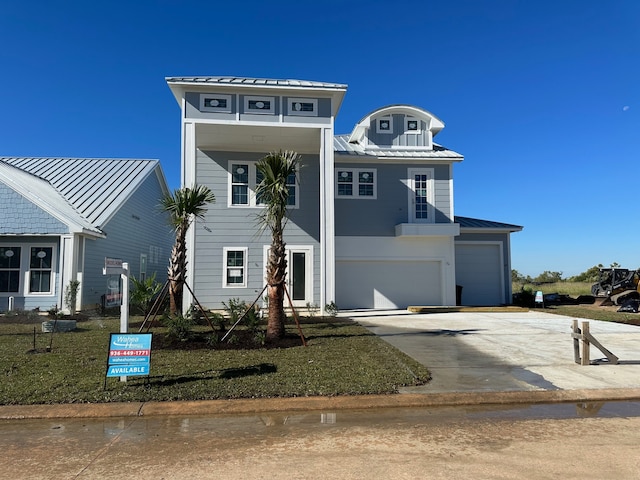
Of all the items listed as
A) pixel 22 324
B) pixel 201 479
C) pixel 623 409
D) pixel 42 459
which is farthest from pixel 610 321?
pixel 22 324

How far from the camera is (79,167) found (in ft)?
72.0

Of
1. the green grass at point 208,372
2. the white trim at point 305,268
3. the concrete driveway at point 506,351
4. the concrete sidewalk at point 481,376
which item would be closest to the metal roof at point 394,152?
the white trim at point 305,268

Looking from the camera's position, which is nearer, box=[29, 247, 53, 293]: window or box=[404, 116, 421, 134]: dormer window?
box=[29, 247, 53, 293]: window

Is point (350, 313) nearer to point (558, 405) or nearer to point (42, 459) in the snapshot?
point (558, 405)

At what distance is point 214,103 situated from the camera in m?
14.7

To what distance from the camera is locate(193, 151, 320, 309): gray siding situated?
1594 centimetres

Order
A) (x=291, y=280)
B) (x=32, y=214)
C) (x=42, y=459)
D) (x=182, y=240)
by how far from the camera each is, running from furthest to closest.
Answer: (x=291, y=280) → (x=32, y=214) → (x=182, y=240) → (x=42, y=459)

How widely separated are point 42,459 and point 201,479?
1.68m

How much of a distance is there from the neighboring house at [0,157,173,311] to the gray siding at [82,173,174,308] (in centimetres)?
4

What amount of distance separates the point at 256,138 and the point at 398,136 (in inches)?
252

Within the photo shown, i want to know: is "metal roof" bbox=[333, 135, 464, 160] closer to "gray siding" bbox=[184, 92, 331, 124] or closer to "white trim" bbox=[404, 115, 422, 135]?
"white trim" bbox=[404, 115, 422, 135]

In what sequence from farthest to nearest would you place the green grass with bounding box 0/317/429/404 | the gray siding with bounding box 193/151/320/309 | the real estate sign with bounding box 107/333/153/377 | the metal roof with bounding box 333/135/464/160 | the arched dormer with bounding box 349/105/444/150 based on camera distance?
the arched dormer with bounding box 349/105/444/150 → the metal roof with bounding box 333/135/464/160 → the gray siding with bounding box 193/151/320/309 → the real estate sign with bounding box 107/333/153/377 → the green grass with bounding box 0/317/429/404

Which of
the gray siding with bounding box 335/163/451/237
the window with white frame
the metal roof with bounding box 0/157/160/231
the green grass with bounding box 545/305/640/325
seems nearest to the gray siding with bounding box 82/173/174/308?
the metal roof with bounding box 0/157/160/231

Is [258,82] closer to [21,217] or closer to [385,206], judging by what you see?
[385,206]
